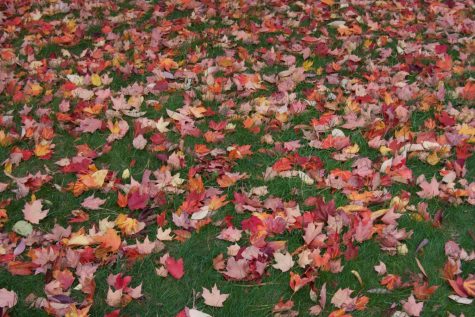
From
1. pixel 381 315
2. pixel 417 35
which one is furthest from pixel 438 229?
pixel 417 35

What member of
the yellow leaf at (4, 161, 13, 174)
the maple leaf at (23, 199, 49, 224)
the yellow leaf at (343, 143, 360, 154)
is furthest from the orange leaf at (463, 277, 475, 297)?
the yellow leaf at (4, 161, 13, 174)

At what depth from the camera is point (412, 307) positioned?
231 cm

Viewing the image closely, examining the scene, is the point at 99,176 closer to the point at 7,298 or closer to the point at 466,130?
the point at 7,298

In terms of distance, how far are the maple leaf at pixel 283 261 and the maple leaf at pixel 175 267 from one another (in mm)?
454

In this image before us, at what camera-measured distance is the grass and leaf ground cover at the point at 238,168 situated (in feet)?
8.08

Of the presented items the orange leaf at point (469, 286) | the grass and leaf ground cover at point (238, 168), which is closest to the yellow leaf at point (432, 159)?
the grass and leaf ground cover at point (238, 168)

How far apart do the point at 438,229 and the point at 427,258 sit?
25cm

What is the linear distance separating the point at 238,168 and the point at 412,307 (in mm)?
1381

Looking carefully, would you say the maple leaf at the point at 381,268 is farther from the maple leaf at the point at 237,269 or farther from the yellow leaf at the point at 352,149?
the yellow leaf at the point at 352,149

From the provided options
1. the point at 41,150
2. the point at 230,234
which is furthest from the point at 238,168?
the point at 41,150

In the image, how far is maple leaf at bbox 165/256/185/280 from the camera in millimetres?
2539

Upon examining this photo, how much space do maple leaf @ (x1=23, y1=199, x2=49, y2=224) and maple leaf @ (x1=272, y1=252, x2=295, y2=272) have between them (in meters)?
1.29

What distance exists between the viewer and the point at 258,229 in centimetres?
276

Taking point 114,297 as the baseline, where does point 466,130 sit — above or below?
above
